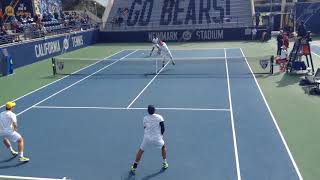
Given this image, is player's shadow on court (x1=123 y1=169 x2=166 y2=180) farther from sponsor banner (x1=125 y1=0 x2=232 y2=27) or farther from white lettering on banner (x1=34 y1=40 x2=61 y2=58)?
sponsor banner (x1=125 y1=0 x2=232 y2=27)

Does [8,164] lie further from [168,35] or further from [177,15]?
[177,15]

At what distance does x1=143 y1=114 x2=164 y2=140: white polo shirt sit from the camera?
934cm

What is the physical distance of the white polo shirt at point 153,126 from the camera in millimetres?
9336

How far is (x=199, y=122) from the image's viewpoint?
530 inches

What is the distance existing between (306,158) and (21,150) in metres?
7.79

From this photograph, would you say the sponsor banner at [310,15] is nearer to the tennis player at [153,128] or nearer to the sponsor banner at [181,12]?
the sponsor banner at [181,12]

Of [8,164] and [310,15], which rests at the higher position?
[310,15]

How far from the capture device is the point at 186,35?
40.2 m

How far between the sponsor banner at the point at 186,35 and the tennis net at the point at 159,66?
1347 centimetres

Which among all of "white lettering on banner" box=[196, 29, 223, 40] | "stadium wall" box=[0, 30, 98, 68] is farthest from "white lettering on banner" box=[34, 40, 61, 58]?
"white lettering on banner" box=[196, 29, 223, 40]

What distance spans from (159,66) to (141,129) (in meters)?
12.3

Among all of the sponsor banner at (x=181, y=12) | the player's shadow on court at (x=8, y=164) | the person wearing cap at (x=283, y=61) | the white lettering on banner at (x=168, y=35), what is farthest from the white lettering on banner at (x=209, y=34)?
the player's shadow on court at (x=8, y=164)

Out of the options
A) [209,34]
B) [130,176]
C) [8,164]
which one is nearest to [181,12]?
[209,34]

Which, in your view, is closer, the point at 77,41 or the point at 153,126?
the point at 153,126
